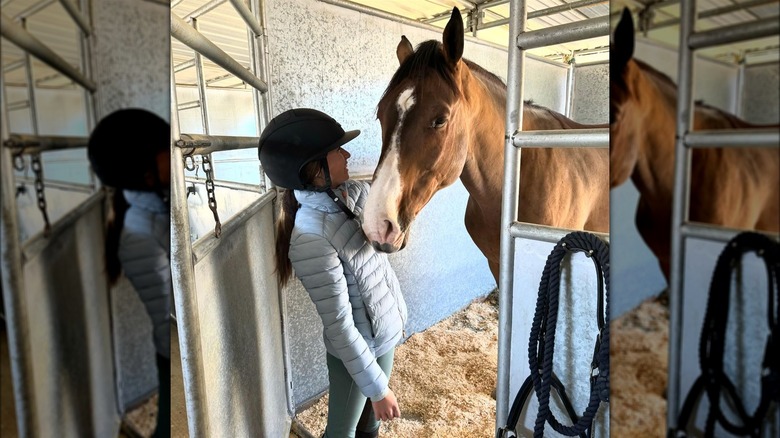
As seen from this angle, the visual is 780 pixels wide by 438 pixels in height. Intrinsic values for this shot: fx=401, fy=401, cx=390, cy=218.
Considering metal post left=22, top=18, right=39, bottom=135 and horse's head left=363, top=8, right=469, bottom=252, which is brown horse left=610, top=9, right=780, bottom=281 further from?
horse's head left=363, top=8, right=469, bottom=252

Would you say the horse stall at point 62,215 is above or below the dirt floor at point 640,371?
above

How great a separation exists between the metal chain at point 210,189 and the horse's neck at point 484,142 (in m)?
0.55

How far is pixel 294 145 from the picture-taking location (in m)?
0.68

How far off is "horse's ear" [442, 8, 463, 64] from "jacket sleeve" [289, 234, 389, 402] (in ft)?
1.50

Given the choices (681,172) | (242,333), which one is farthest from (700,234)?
(242,333)

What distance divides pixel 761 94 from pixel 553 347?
0.75 metres

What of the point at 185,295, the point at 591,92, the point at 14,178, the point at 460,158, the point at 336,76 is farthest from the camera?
the point at 591,92

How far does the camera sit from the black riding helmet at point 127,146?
0.68ft

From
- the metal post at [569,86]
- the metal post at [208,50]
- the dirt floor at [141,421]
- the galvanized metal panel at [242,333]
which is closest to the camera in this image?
the dirt floor at [141,421]

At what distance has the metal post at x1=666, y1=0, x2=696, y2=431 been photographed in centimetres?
19

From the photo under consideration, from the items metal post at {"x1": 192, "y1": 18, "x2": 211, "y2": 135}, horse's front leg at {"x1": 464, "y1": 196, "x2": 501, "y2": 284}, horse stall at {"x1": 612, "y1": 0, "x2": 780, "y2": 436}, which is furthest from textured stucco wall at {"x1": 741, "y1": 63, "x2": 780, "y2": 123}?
horse's front leg at {"x1": 464, "y1": 196, "x2": 501, "y2": 284}

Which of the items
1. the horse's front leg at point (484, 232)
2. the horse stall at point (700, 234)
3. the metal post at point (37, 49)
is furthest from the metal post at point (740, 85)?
the horse's front leg at point (484, 232)

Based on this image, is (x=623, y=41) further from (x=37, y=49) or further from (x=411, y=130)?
(x=411, y=130)

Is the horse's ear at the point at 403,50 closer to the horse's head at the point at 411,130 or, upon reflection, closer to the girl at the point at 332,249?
the horse's head at the point at 411,130
